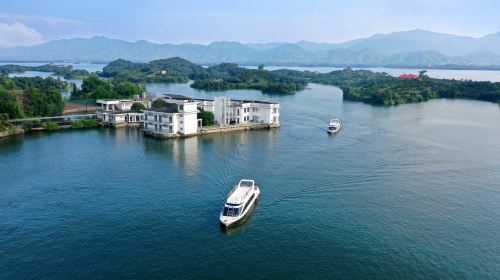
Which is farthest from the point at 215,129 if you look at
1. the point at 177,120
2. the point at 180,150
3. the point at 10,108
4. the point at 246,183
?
the point at 10,108

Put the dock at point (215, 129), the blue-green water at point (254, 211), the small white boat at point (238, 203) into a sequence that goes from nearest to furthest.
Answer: the blue-green water at point (254, 211) → the small white boat at point (238, 203) → the dock at point (215, 129)

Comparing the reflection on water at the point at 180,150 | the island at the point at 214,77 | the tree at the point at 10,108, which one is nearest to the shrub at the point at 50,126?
the tree at the point at 10,108

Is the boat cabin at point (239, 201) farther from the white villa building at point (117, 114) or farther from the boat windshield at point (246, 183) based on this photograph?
the white villa building at point (117, 114)

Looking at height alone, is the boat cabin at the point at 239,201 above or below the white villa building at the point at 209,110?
below

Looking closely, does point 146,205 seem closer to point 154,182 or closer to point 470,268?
point 154,182

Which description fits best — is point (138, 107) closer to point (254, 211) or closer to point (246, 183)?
point (246, 183)

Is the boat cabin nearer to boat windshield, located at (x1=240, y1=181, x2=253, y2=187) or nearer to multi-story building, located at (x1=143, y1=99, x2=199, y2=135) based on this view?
boat windshield, located at (x1=240, y1=181, x2=253, y2=187)
